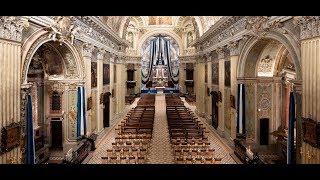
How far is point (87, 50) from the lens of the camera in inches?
494

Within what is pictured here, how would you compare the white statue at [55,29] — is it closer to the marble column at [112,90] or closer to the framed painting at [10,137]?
the framed painting at [10,137]

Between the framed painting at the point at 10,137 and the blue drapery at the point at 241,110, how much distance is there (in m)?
8.89

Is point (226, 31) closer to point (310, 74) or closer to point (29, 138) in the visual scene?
point (310, 74)

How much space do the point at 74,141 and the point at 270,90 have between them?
9619mm

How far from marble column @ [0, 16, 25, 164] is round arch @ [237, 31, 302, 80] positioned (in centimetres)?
773

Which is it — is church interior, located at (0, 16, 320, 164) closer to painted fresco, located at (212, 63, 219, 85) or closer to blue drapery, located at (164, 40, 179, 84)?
painted fresco, located at (212, 63, 219, 85)

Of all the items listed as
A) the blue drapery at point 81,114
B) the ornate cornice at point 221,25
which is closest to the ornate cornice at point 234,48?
the ornate cornice at point 221,25

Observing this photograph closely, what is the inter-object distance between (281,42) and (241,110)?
164 inches

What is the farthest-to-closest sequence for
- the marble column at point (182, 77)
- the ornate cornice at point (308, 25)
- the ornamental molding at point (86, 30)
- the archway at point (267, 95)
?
the marble column at point (182, 77) → the archway at point (267, 95) → the ornamental molding at point (86, 30) → the ornate cornice at point (308, 25)

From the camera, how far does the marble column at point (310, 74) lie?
6.30 m

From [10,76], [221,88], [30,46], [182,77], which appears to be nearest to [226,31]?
[221,88]

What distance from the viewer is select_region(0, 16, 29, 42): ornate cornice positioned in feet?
20.0
